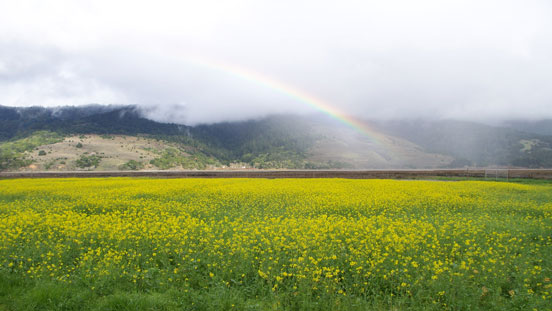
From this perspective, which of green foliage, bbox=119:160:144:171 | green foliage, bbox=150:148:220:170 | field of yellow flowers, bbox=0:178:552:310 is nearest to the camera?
field of yellow flowers, bbox=0:178:552:310

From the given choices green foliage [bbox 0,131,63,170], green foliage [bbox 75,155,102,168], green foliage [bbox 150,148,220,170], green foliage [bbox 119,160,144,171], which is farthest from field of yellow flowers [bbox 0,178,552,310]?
green foliage [bbox 150,148,220,170]

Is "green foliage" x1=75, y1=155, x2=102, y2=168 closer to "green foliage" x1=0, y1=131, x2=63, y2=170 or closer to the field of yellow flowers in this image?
"green foliage" x1=0, y1=131, x2=63, y2=170

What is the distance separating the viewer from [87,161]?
96.8 meters

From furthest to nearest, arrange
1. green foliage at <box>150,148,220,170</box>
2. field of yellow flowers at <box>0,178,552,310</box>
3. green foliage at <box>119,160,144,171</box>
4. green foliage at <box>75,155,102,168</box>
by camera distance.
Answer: green foliage at <box>150,148,220,170</box> < green foliage at <box>119,160,144,171</box> < green foliage at <box>75,155,102,168</box> < field of yellow flowers at <box>0,178,552,310</box>

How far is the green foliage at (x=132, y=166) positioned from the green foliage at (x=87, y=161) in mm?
8360

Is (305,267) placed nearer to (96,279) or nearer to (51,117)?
(96,279)

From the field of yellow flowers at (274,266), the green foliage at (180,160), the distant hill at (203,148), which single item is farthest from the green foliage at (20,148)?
the field of yellow flowers at (274,266)

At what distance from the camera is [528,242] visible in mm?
Answer: 7992

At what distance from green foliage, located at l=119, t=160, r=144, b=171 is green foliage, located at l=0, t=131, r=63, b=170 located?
25.4m

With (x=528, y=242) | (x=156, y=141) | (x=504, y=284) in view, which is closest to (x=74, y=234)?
(x=504, y=284)

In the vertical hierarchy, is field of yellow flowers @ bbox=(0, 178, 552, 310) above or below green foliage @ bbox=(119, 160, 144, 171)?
below

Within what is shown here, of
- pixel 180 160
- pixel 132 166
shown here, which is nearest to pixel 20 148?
pixel 132 166

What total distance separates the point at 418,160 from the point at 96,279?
200249 millimetres

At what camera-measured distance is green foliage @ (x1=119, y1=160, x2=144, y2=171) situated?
9686 cm
